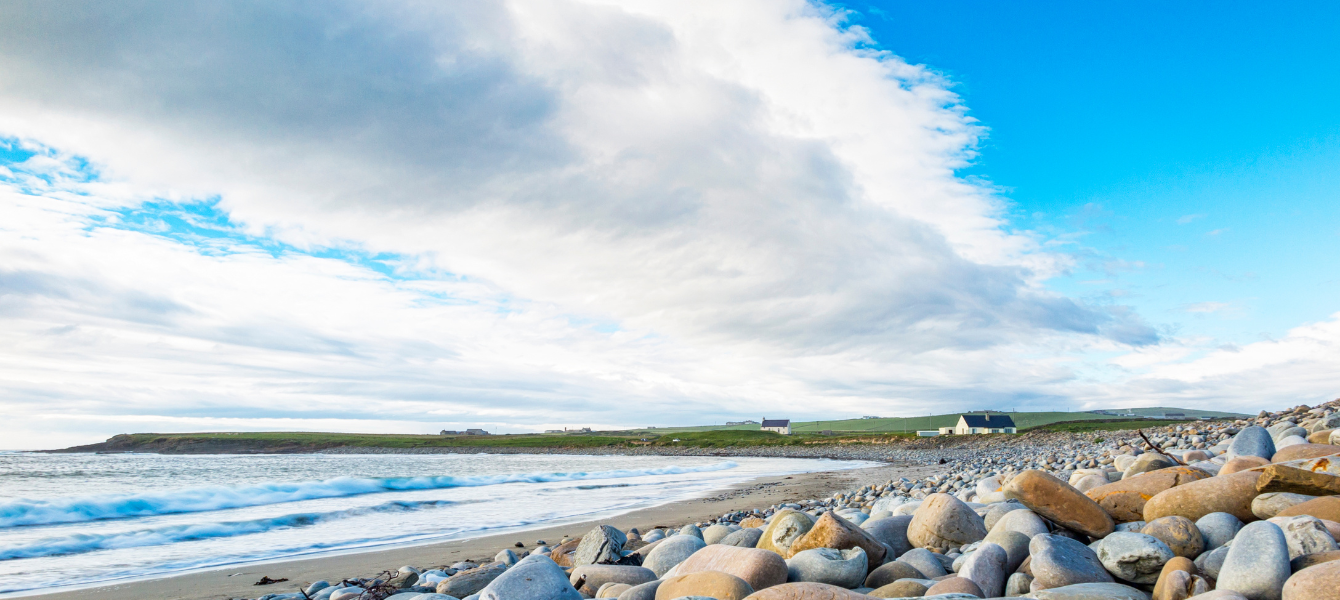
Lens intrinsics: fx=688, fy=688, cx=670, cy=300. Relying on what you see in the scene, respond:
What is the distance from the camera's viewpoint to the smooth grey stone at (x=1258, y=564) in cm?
290

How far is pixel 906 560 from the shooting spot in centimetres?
433

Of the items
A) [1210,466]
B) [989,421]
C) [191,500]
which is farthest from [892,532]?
[989,421]

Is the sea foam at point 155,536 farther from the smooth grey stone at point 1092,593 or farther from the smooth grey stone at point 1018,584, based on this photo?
the smooth grey stone at point 1092,593

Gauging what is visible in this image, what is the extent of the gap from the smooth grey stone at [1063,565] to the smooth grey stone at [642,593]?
2009mm

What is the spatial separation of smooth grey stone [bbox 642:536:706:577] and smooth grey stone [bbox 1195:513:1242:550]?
10.4 feet

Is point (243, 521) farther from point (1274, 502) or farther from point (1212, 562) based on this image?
point (1274, 502)

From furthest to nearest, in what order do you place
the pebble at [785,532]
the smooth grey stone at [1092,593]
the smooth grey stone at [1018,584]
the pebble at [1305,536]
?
the pebble at [785,532]
the smooth grey stone at [1018,584]
the pebble at [1305,536]
the smooth grey stone at [1092,593]

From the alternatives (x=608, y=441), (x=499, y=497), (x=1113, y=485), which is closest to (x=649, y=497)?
(x=499, y=497)

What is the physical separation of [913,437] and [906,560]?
66442 millimetres

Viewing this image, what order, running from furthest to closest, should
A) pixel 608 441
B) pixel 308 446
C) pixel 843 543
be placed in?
pixel 308 446 < pixel 608 441 < pixel 843 543

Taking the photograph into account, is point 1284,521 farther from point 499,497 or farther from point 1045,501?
point 499,497

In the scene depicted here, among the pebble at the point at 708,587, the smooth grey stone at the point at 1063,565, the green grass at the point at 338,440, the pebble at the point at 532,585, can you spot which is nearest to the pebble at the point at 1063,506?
the smooth grey stone at the point at 1063,565

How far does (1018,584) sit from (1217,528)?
129 cm

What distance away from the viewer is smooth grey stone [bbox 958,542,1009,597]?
12.2ft
